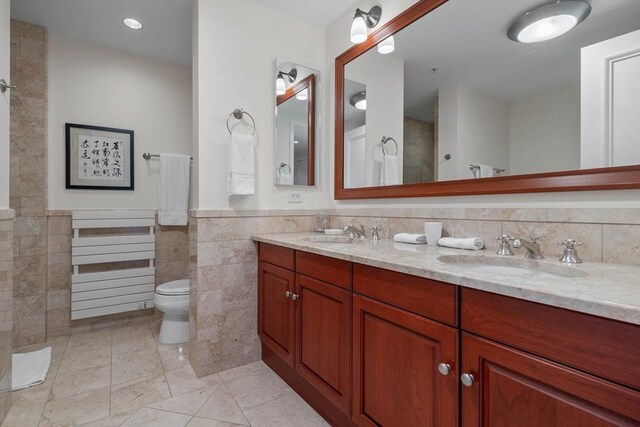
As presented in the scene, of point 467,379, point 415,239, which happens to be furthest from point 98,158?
point 467,379

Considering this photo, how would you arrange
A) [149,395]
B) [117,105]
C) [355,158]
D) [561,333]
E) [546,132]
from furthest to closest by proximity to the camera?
[117,105]
[355,158]
[149,395]
[546,132]
[561,333]

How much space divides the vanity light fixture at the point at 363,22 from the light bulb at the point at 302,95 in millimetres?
546

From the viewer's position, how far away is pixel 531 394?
709mm

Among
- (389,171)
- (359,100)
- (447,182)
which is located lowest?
(447,182)

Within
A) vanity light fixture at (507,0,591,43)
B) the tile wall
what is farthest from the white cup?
the tile wall

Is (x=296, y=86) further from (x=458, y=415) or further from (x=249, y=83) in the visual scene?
(x=458, y=415)

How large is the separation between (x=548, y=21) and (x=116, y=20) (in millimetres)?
2797

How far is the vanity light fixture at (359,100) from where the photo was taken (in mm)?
2092

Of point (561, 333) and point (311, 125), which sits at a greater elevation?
point (311, 125)

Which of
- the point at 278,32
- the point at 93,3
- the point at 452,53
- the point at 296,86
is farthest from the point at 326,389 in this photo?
the point at 93,3

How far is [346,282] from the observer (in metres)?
1.29

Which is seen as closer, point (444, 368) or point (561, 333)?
point (561, 333)

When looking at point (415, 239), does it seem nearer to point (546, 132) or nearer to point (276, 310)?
point (546, 132)

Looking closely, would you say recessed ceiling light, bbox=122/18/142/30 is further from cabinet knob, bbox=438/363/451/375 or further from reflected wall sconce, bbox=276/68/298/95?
cabinet knob, bbox=438/363/451/375
